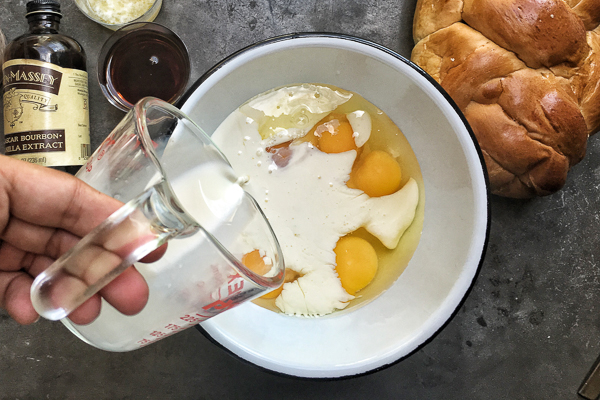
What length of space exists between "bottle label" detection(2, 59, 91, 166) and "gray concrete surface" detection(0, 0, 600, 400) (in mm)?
140

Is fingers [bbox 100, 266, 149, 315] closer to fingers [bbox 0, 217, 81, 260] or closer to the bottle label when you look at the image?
fingers [bbox 0, 217, 81, 260]

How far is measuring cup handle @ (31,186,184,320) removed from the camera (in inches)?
21.4

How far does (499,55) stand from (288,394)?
1.14m

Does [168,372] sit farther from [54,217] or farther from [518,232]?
[518,232]

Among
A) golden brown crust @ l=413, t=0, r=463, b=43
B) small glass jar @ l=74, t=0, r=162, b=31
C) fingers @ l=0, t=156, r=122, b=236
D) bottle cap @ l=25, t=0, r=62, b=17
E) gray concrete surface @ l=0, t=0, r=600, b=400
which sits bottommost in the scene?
gray concrete surface @ l=0, t=0, r=600, b=400

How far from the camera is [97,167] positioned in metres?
0.80

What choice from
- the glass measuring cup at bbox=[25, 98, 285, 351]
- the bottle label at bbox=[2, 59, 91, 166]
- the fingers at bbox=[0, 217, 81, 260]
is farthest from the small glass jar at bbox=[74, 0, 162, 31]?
the fingers at bbox=[0, 217, 81, 260]

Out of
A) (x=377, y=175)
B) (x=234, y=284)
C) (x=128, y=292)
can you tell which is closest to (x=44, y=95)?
(x=128, y=292)

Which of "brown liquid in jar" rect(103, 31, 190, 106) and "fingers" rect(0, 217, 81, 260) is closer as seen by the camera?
"fingers" rect(0, 217, 81, 260)

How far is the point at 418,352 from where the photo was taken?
4.13ft

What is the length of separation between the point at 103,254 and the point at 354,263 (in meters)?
0.77

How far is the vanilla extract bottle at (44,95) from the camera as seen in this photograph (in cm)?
108

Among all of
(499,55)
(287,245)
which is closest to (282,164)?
(287,245)

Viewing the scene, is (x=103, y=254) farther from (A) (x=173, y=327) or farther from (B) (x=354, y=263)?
(B) (x=354, y=263)
